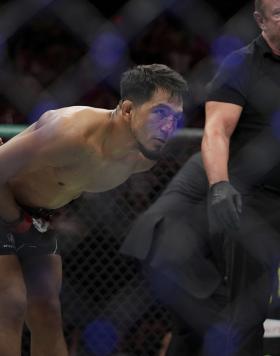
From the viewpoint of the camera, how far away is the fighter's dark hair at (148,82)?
2.78 meters

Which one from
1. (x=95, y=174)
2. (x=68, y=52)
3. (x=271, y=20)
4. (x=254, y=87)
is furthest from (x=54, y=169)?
(x=68, y=52)

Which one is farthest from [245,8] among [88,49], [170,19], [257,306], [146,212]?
[257,306]

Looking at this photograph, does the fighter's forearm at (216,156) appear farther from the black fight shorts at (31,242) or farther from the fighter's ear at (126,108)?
the black fight shorts at (31,242)

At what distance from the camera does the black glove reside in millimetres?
2914

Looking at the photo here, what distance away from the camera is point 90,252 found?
390cm

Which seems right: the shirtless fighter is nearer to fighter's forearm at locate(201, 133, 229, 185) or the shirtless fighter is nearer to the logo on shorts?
the logo on shorts

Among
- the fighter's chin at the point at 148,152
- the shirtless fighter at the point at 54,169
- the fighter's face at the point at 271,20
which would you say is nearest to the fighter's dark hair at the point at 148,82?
the shirtless fighter at the point at 54,169

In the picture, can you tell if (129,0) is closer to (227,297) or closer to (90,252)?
(90,252)

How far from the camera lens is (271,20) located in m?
3.07

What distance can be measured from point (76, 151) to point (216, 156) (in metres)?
0.53

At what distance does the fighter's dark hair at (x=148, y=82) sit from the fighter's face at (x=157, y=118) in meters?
0.02

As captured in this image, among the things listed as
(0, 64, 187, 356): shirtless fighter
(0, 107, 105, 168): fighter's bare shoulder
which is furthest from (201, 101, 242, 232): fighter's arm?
(0, 107, 105, 168): fighter's bare shoulder

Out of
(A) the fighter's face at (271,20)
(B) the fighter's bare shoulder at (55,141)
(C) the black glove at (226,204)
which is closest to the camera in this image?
(B) the fighter's bare shoulder at (55,141)

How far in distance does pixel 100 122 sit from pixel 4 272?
2.02ft
